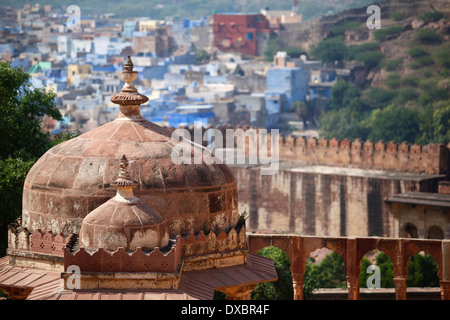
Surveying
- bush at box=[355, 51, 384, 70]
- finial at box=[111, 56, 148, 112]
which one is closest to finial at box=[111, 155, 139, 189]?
finial at box=[111, 56, 148, 112]

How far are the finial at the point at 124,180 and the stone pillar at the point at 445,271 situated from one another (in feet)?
28.0

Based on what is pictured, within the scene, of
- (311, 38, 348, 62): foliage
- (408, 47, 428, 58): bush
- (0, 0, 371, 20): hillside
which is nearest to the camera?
(408, 47, 428, 58): bush

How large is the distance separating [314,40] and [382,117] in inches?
1320

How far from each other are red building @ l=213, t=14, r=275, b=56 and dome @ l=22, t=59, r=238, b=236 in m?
103

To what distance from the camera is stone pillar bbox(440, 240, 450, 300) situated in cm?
2114

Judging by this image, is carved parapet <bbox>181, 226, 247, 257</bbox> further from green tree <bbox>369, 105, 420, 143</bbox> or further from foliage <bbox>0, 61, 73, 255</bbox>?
green tree <bbox>369, 105, 420, 143</bbox>

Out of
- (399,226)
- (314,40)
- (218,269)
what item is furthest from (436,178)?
(314,40)

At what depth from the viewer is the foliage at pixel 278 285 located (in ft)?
85.2

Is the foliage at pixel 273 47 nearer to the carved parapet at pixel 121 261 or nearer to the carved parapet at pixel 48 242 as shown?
the carved parapet at pixel 48 242

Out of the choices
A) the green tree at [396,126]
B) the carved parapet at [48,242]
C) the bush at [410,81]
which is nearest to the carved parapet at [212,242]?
the carved parapet at [48,242]

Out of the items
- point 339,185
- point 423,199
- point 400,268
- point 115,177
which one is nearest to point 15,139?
point 115,177

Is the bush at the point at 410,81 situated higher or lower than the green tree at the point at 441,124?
higher
